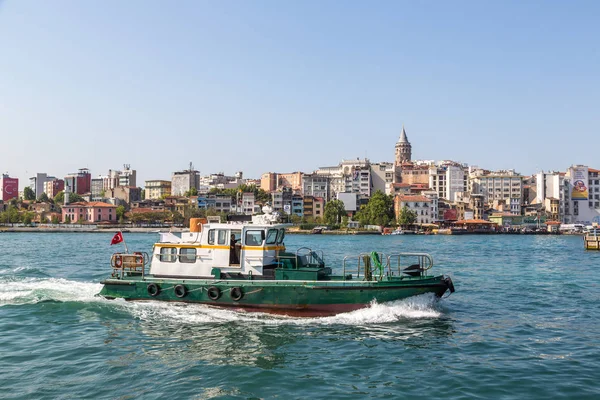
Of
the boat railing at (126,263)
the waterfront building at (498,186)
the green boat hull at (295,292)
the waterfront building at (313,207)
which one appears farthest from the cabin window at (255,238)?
the waterfront building at (498,186)

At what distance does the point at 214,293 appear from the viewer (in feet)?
55.0

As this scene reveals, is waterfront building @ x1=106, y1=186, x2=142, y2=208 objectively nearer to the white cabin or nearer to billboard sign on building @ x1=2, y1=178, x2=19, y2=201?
billboard sign on building @ x1=2, y1=178, x2=19, y2=201

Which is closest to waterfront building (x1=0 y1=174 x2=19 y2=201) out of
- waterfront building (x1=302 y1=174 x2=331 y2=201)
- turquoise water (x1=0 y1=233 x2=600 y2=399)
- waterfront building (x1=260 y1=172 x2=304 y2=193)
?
waterfront building (x1=260 y1=172 x2=304 y2=193)

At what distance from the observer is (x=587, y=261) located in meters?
39.1

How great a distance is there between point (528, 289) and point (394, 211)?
326ft

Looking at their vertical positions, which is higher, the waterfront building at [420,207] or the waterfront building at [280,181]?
the waterfront building at [280,181]

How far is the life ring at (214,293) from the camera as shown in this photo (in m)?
16.8

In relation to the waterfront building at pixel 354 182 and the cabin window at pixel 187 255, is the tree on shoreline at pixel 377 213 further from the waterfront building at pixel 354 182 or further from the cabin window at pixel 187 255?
the cabin window at pixel 187 255

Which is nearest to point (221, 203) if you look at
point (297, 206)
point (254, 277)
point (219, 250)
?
point (297, 206)

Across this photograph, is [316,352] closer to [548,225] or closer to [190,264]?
[190,264]

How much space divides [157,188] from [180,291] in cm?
16477

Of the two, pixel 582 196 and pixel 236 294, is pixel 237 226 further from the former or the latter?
pixel 582 196

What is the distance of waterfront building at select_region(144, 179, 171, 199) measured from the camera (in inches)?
6880

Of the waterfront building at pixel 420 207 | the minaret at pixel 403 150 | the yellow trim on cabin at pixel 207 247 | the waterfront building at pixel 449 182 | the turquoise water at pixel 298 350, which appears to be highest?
the minaret at pixel 403 150
